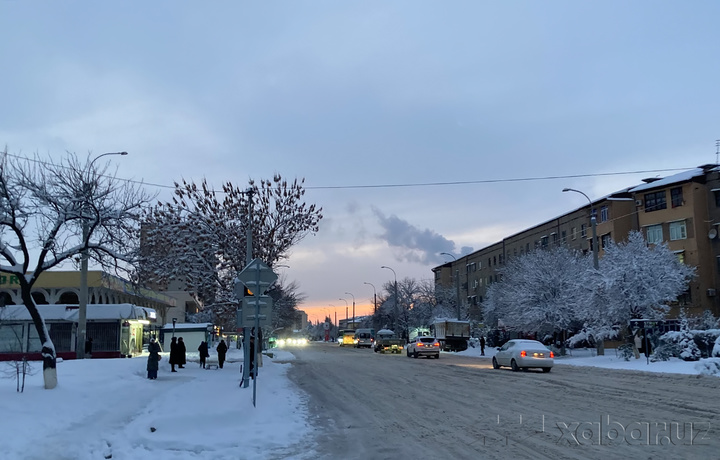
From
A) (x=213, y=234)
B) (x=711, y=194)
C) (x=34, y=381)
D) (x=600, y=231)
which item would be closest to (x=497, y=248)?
(x=600, y=231)

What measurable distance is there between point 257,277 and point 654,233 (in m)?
49.7

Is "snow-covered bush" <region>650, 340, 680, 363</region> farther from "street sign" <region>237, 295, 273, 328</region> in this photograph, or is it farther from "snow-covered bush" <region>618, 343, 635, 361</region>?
"street sign" <region>237, 295, 273, 328</region>

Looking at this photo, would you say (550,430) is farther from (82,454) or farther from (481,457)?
(82,454)

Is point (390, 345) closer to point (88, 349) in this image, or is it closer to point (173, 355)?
point (88, 349)

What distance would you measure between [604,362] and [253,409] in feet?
83.7

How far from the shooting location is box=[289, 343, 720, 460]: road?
9.46 m

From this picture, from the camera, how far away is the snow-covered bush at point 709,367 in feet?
80.0

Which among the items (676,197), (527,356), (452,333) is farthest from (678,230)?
(527,356)

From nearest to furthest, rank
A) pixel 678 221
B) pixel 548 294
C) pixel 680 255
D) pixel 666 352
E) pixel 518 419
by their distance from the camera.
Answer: pixel 518 419 < pixel 666 352 < pixel 548 294 < pixel 680 255 < pixel 678 221

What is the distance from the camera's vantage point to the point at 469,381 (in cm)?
2233

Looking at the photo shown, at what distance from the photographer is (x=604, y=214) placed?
6069cm

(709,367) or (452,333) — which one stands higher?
(709,367)

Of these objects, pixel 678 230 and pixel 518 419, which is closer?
pixel 518 419

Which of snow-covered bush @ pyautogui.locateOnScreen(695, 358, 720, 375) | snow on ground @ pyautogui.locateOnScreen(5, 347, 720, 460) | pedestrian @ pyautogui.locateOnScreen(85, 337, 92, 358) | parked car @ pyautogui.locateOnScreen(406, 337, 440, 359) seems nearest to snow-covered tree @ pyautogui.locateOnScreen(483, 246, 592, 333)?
parked car @ pyautogui.locateOnScreen(406, 337, 440, 359)
